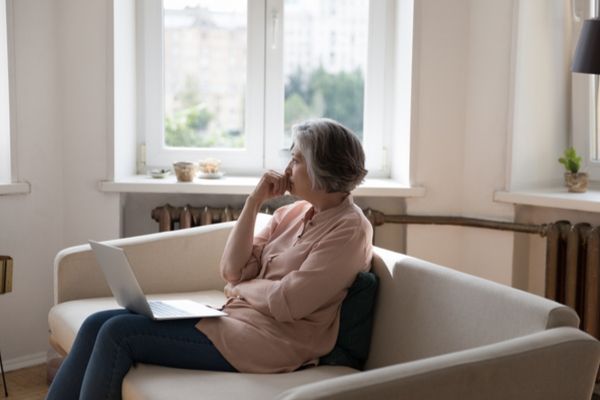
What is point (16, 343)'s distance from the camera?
367 centimetres

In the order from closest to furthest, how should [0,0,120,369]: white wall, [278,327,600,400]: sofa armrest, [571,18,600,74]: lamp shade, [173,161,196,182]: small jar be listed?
[278,327,600,400]: sofa armrest → [571,18,600,74]: lamp shade → [0,0,120,369]: white wall → [173,161,196,182]: small jar

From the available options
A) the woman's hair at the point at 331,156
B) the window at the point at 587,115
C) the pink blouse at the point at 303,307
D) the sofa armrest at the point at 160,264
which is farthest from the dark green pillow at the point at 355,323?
the window at the point at 587,115

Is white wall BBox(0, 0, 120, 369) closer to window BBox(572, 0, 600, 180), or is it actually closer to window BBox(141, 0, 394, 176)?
window BBox(141, 0, 394, 176)

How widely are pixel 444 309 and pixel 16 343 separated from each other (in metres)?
2.25

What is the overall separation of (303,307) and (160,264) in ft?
3.07

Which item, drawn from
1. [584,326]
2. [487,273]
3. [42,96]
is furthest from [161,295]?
[584,326]

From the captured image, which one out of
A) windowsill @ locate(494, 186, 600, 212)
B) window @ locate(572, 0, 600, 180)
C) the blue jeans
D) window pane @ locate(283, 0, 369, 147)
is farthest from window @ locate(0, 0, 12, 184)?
window @ locate(572, 0, 600, 180)

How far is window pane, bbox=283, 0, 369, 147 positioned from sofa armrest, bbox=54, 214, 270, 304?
1.01 m

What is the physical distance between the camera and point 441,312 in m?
2.16

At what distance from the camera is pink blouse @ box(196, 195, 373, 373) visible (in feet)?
7.46

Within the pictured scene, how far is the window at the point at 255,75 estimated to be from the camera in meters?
3.89

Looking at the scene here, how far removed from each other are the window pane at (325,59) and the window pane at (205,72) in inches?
9.0

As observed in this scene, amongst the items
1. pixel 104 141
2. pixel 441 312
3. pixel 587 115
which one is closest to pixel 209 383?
pixel 441 312

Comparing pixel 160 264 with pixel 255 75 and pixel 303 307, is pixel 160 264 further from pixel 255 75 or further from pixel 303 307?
pixel 255 75
